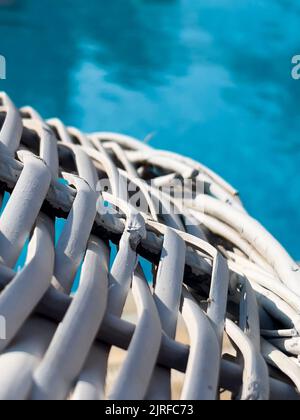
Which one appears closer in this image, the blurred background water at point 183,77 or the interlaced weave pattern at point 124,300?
the interlaced weave pattern at point 124,300

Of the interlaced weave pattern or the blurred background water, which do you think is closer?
the interlaced weave pattern

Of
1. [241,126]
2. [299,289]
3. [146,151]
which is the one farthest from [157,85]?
[299,289]

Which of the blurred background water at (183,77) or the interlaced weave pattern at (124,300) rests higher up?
the blurred background water at (183,77)

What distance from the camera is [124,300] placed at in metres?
0.64

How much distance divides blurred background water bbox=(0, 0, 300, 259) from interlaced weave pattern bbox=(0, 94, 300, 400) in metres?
1.31

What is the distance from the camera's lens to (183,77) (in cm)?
292

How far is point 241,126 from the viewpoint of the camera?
2.60m

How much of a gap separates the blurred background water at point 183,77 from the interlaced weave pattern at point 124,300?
1.31 metres

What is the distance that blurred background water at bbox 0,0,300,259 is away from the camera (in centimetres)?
243

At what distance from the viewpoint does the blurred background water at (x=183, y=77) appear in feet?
7.97

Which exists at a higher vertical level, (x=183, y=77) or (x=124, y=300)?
(x=183, y=77)

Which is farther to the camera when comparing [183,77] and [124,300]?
[183,77]

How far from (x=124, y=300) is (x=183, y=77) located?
239 centimetres

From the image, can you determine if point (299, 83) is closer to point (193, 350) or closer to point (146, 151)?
point (146, 151)
